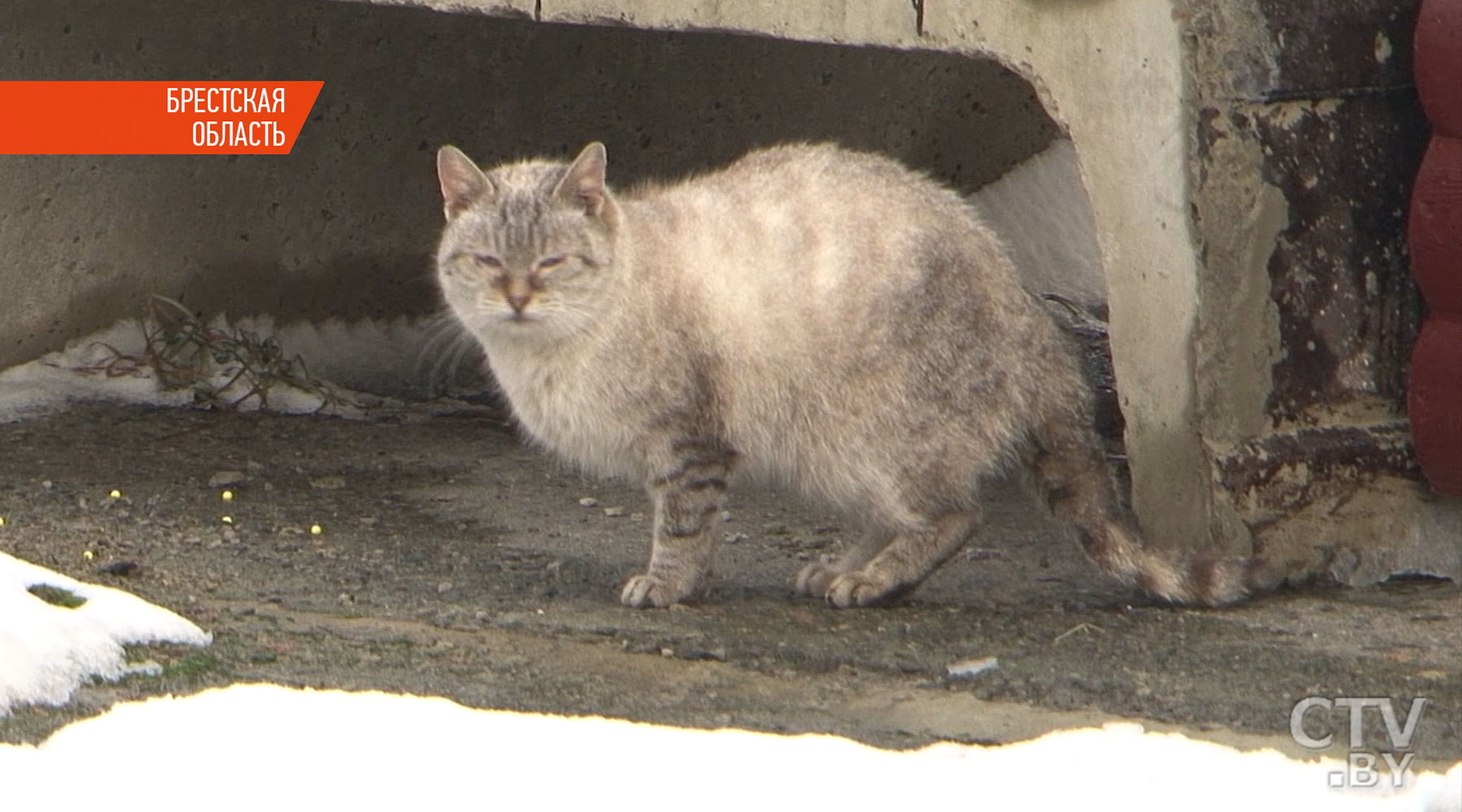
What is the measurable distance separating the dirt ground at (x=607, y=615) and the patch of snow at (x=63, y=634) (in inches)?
2.4

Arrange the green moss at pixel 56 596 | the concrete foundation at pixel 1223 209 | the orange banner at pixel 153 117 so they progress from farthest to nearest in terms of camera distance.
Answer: the orange banner at pixel 153 117 < the concrete foundation at pixel 1223 209 < the green moss at pixel 56 596

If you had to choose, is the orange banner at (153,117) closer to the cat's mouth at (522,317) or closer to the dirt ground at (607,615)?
the dirt ground at (607,615)

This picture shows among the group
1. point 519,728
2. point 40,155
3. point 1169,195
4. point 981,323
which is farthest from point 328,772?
point 40,155

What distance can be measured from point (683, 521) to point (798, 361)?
0.49m

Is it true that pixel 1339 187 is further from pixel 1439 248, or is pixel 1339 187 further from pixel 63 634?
pixel 63 634

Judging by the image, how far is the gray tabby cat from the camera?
4.79 m

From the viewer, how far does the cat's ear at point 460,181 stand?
4930 millimetres

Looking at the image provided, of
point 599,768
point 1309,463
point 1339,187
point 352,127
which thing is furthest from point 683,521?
point 352,127

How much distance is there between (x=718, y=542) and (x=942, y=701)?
1720 mm

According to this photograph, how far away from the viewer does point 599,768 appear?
3453mm

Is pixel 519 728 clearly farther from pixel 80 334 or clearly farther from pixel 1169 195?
pixel 80 334

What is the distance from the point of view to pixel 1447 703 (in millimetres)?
3963

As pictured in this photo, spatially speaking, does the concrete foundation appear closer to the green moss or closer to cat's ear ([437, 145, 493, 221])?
cat's ear ([437, 145, 493, 221])

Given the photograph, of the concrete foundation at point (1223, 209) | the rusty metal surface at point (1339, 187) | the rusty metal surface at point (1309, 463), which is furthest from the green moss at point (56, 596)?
the rusty metal surface at point (1339, 187)
